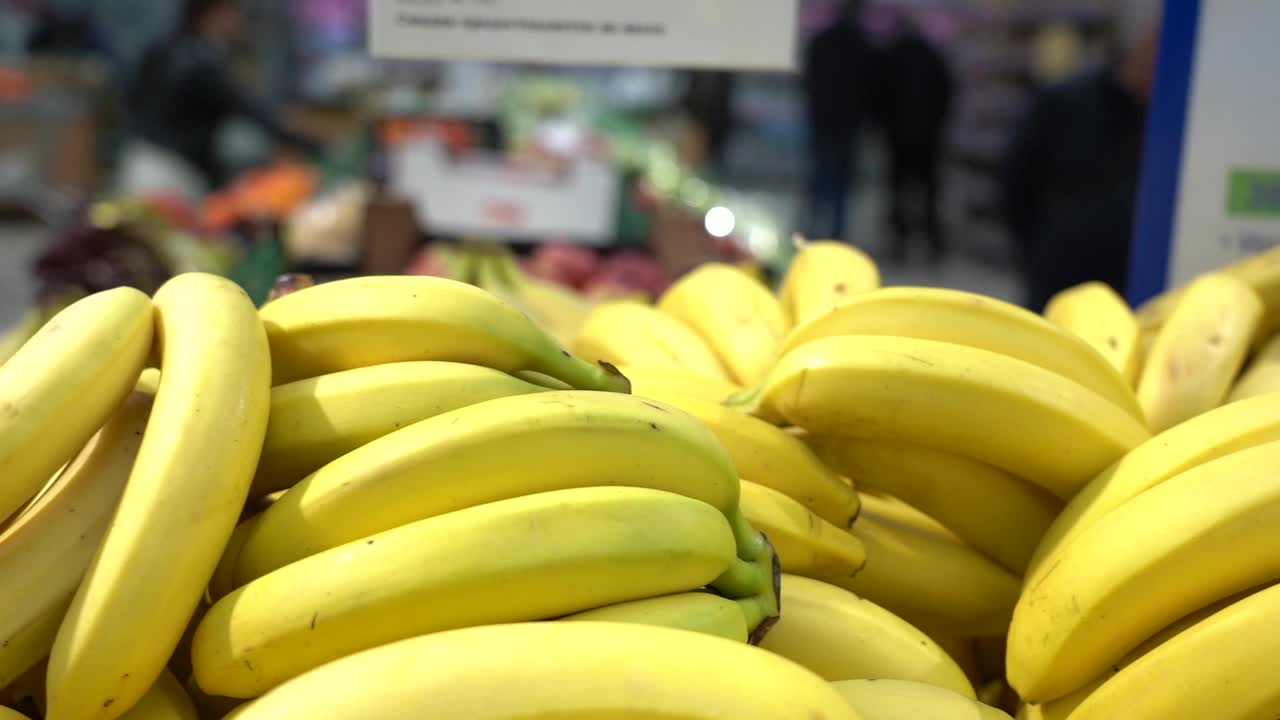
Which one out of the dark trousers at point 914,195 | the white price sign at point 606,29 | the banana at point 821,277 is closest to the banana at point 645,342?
the banana at point 821,277

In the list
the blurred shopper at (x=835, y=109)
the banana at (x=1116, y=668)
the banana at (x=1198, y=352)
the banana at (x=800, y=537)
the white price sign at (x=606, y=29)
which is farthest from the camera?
the blurred shopper at (x=835, y=109)

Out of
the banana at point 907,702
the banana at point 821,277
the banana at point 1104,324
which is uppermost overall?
the banana at point 821,277

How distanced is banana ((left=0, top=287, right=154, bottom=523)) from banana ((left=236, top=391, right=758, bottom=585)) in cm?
14

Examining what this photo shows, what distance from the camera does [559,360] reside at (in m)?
0.86

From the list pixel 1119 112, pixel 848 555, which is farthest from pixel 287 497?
pixel 1119 112

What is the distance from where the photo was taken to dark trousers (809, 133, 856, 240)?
5.82 m

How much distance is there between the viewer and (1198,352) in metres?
1.20

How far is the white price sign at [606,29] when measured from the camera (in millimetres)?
1483

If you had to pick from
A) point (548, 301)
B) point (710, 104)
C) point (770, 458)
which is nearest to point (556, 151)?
point (548, 301)

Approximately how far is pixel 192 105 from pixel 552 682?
180 inches

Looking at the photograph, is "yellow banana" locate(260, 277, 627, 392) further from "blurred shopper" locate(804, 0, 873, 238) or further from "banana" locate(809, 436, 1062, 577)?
"blurred shopper" locate(804, 0, 873, 238)

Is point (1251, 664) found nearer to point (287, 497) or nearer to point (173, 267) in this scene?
point (287, 497)

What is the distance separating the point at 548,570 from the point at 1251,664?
512 millimetres

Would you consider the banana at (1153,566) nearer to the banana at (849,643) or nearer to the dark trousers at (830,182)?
Answer: the banana at (849,643)
